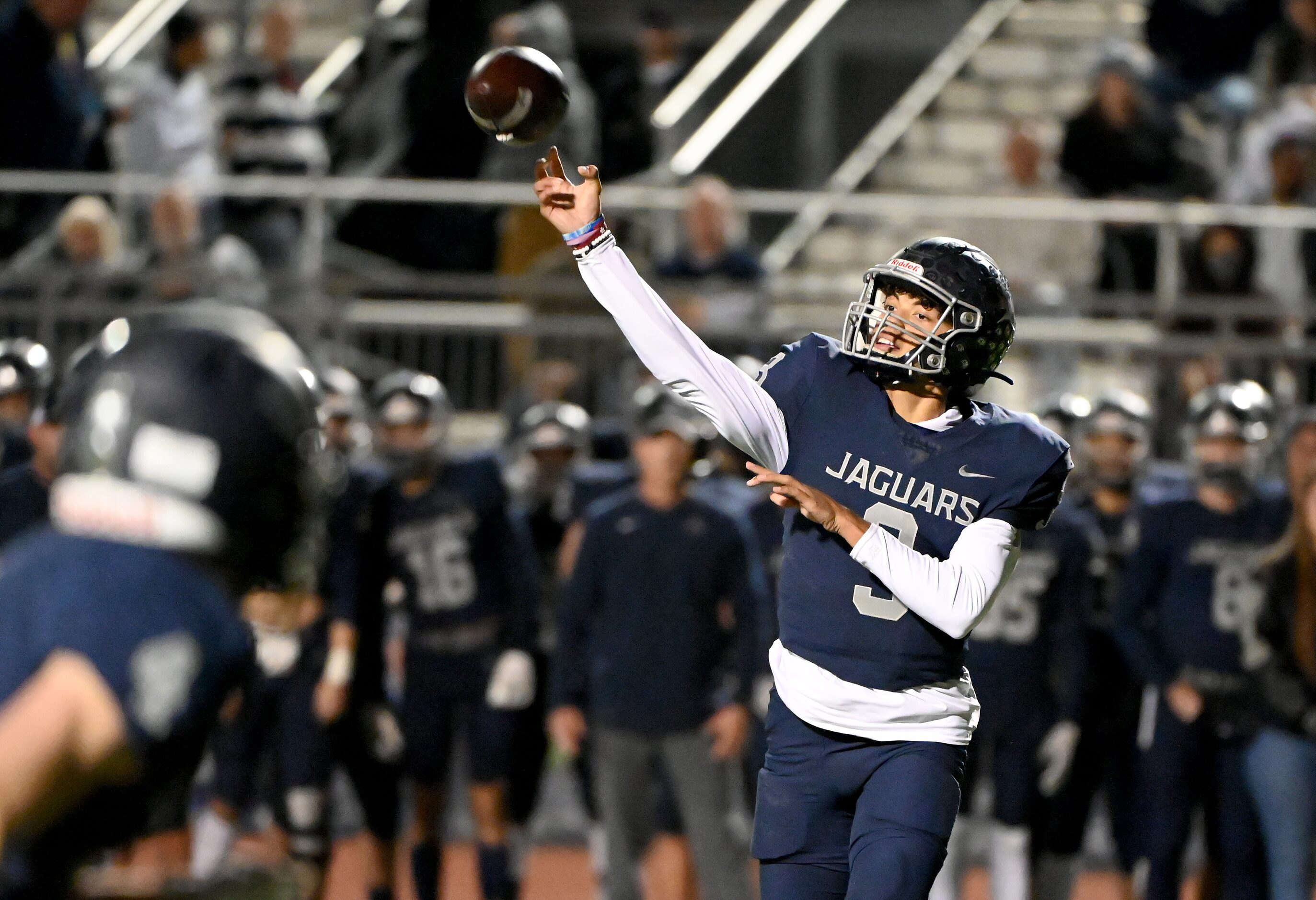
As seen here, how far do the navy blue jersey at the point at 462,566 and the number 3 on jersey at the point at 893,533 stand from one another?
145 inches

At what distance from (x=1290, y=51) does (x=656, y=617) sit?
6.53 m

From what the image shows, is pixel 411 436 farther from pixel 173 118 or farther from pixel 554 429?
pixel 173 118

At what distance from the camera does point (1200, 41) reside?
11.5 m

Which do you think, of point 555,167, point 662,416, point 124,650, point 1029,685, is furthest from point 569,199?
point 1029,685

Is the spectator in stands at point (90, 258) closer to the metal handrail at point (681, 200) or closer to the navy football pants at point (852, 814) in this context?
the metal handrail at point (681, 200)

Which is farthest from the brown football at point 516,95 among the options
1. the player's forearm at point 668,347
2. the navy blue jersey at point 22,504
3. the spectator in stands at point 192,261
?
the spectator in stands at point 192,261

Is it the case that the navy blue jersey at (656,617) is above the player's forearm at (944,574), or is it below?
below

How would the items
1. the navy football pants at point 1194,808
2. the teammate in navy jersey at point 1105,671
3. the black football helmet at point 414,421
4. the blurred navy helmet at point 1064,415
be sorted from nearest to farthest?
the navy football pants at point 1194,808 < the teammate in navy jersey at point 1105,671 < the black football helmet at point 414,421 < the blurred navy helmet at point 1064,415

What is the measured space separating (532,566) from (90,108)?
471cm

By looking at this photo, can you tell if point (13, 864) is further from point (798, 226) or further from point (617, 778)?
point (798, 226)

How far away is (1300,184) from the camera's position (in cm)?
1021

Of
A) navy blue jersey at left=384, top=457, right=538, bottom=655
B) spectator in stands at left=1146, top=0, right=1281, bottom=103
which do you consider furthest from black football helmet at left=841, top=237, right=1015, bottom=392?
spectator in stands at left=1146, top=0, right=1281, bottom=103

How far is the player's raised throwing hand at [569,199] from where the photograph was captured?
4.33m

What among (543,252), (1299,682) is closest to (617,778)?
(1299,682)
